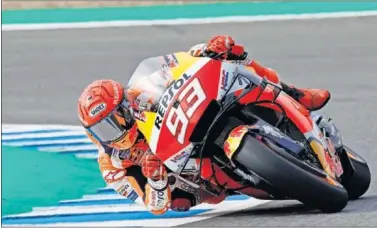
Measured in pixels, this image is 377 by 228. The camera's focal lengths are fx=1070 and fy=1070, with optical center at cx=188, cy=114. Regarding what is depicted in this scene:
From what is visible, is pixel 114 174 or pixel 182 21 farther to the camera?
pixel 182 21

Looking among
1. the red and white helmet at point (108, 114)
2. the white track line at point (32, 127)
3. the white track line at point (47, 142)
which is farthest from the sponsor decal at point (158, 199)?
the white track line at point (32, 127)

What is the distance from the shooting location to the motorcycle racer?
642 centimetres

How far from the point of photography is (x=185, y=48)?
1312cm

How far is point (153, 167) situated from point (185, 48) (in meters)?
6.64

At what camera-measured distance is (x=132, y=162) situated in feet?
22.7

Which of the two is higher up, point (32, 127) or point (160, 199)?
point (160, 199)

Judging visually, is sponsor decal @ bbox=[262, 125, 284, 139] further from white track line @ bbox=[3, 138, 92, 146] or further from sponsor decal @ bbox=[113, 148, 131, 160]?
white track line @ bbox=[3, 138, 92, 146]

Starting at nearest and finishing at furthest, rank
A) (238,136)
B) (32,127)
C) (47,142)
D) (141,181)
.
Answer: (238,136), (141,181), (47,142), (32,127)

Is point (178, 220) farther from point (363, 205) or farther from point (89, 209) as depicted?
point (363, 205)

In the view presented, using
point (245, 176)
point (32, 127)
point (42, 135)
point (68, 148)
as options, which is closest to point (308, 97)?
point (245, 176)

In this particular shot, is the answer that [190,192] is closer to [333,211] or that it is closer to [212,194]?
[212,194]

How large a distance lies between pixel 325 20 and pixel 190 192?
767cm

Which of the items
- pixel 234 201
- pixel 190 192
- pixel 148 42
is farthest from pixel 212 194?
pixel 148 42

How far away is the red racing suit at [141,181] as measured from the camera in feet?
22.2
